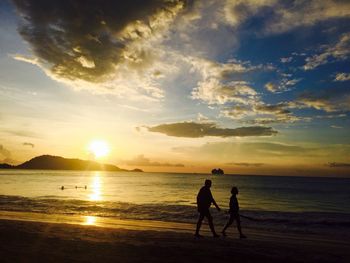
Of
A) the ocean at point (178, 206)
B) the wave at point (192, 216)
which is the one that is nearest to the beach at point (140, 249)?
the ocean at point (178, 206)

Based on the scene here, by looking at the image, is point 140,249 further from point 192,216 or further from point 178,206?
point 178,206

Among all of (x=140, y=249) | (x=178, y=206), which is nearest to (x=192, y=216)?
(x=178, y=206)

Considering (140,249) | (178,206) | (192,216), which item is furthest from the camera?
(178,206)

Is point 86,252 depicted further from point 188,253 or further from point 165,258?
point 188,253

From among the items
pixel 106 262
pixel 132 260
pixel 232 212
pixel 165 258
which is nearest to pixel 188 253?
pixel 165 258

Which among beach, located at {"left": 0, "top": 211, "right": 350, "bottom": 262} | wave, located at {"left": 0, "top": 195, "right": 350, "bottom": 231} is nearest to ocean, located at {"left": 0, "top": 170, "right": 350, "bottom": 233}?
wave, located at {"left": 0, "top": 195, "right": 350, "bottom": 231}

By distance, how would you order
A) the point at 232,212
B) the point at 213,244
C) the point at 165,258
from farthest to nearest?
the point at 232,212, the point at 213,244, the point at 165,258

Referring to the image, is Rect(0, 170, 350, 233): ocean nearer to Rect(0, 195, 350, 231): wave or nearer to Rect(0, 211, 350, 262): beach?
Rect(0, 195, 350, 231): wave

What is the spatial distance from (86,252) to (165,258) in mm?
2749

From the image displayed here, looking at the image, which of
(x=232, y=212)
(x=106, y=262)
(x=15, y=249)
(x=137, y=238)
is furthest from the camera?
(x=232, y=212)

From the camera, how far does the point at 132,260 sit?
10.3 metres

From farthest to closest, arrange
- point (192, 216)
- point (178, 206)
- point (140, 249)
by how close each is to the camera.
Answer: point (178, 206) → point (192, 216) → point (140, 249)

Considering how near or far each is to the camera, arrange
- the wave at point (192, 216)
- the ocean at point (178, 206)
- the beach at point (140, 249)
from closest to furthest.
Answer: the beach at point (140, 249)
the wave at point (192, 216)
the ocean at point (178, 206)

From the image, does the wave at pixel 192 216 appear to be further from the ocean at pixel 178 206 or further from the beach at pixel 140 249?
the beach at pixel 140 249
